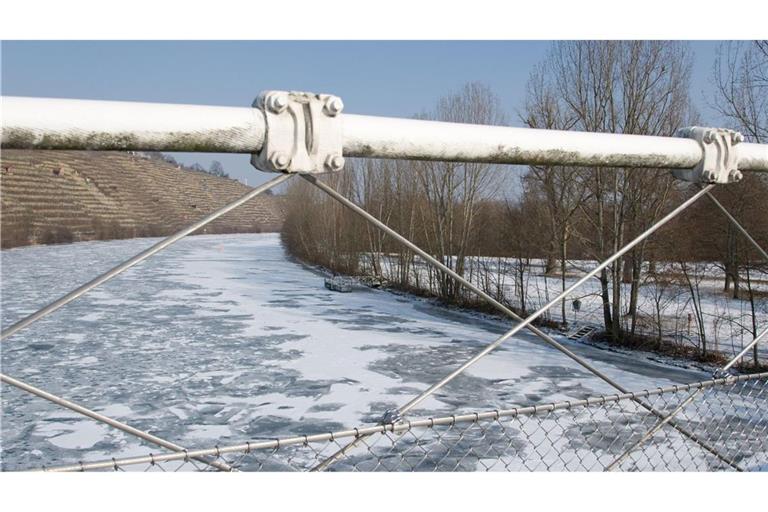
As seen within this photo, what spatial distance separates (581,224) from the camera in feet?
52.1

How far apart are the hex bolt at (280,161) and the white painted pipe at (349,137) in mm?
37

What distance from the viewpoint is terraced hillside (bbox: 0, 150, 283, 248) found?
184 feet

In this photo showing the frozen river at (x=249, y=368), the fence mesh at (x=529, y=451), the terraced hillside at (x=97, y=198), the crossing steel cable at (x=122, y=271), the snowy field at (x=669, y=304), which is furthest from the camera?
the terraced hillside at (x=97, y=198)

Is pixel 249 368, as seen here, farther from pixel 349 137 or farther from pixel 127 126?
pixel 127 126

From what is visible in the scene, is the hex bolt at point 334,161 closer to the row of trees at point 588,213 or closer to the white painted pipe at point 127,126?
the white painted pipe at point 127,126

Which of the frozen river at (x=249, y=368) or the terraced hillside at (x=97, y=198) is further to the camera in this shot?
the terraced hillside at (x=97, y=198)

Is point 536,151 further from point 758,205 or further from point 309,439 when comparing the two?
point 758,205

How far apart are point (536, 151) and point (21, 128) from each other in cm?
98

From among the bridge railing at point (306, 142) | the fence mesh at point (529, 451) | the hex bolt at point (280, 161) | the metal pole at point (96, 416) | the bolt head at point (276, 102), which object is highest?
the bolt head at point (276, 102)

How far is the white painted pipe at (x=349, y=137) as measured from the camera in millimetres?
928

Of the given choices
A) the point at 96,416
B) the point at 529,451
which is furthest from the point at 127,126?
the point at 529,451

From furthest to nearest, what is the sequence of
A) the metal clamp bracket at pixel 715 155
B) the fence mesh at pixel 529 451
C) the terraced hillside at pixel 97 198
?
the terraced hillside at pixel 97 198 → the fence mesh at pixel 529 451 → the metal clamp bracket at pixel 715 155

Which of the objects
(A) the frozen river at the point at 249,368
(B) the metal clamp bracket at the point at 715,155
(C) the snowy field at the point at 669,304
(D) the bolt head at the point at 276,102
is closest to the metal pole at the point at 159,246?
(D) the bolt head at the point at 276,102

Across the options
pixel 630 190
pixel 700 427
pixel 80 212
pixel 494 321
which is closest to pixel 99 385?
pixel 700 427
